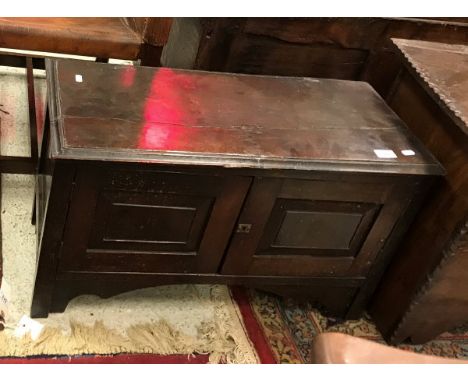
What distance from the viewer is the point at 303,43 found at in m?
1.92

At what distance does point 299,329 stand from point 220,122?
0.65 meters

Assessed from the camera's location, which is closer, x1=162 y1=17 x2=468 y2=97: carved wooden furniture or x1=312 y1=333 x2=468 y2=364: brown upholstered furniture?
x1=312 y1=333 x2=468 y2=364: brown upholstered furniture

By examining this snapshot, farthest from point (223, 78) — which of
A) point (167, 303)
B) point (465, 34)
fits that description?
point (465, 34)

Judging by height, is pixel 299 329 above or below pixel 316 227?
below

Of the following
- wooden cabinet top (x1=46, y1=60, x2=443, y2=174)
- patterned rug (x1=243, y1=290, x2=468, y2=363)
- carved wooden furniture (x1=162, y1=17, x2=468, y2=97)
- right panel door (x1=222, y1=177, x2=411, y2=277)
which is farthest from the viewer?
carved wooden furniture (x1=162, y1=17, x2=468, y2=97)

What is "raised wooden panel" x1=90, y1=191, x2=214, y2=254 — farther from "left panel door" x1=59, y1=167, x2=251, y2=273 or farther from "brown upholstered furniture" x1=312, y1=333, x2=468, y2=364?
"brown upholstered furniture" x1=312, y1=333, x2=468, y2=364

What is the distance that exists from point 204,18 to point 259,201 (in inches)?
29.3

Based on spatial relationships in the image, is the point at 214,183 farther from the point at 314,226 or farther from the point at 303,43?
the point at 303,43

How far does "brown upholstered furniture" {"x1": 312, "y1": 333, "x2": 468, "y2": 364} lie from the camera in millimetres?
667

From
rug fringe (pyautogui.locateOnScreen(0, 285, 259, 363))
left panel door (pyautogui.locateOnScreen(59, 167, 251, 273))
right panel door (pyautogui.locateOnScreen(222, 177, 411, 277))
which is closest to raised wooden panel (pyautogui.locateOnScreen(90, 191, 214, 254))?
left panel door (pyautogui.locateOnScreen(59, 167, 251, 273))

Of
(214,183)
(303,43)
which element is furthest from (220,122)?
(303,43)

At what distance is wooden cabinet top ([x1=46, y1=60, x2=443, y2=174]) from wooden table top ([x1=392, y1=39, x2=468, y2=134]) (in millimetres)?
118

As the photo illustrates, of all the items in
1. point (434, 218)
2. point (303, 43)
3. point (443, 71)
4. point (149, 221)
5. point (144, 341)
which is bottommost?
point (144, 341)

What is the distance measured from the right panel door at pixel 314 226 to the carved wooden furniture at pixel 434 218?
0.34ft
